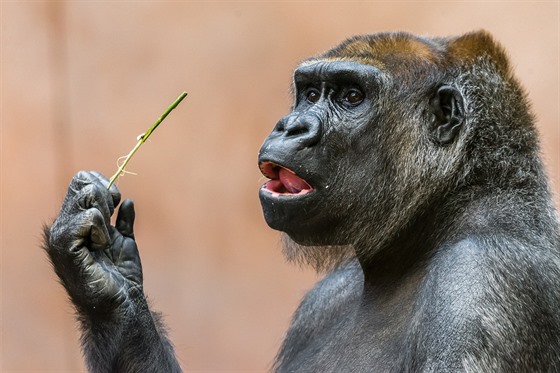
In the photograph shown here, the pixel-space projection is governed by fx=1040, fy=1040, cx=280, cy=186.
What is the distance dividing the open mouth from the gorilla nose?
14cm

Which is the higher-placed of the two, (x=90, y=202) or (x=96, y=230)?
(x=90, y=202)

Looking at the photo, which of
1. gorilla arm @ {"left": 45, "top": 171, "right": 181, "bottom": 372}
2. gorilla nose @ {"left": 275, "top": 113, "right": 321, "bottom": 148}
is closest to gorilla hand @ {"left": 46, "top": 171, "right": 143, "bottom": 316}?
gorilla arm @ {"left": 45, "top": 171, "right": 181, "bottom": 372}

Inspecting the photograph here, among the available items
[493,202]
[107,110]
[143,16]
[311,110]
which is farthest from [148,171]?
[493,202]

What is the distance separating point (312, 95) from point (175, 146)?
418 centimetres

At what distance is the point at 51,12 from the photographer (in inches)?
358

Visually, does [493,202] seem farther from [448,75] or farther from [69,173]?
[69,173]

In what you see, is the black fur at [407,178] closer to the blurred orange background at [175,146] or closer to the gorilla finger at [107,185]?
the gorilla finger at [107,185]

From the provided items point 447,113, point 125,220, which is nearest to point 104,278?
point 125,220

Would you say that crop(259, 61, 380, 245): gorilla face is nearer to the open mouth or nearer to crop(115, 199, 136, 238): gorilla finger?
the open mouth

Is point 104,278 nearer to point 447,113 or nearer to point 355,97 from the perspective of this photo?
point 355,97

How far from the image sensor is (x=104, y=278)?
15.9ft

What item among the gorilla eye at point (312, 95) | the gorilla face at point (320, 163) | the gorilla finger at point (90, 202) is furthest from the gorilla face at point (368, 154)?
the gorilla finger at point (90, 202)

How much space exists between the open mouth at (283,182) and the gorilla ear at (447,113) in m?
0.62

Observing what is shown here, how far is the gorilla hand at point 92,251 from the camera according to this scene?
480 cm
